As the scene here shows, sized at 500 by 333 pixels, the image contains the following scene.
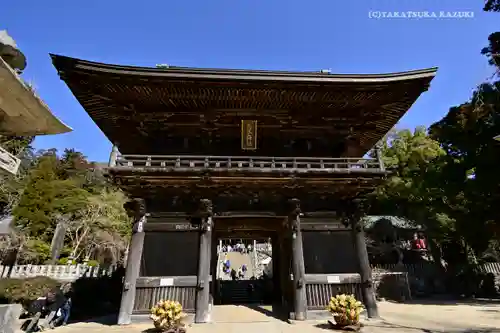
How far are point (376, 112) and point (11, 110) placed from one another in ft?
44.0

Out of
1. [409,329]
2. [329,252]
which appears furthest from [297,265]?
[409,329]

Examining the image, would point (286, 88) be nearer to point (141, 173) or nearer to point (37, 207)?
point (141, 173)

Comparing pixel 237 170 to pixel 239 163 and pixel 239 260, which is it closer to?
pixel 239 163

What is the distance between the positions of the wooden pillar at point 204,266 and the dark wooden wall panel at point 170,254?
1.16 feet

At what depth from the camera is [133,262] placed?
10586mm

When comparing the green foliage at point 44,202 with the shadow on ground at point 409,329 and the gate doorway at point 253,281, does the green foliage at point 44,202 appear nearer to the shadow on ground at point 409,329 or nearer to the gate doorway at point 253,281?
the gate doorway at point 253,281

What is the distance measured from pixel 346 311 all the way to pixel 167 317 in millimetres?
5700

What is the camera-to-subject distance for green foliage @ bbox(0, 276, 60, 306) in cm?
1266

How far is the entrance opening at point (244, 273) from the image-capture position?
54.9 feet

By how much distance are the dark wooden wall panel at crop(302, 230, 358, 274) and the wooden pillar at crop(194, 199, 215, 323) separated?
3856 millimetres

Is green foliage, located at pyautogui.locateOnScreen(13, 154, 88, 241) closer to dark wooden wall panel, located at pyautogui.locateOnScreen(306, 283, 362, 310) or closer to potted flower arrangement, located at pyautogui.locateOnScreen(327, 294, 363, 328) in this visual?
dark wooden wall panel, located at pyautogui.locateOnScreen(306, 283, 362, 310)

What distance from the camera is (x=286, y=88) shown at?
11.5 m

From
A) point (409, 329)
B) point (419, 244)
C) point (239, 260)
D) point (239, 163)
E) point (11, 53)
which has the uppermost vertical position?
point (11, 53)

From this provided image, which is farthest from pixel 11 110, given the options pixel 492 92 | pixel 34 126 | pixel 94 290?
pixel 492 92
